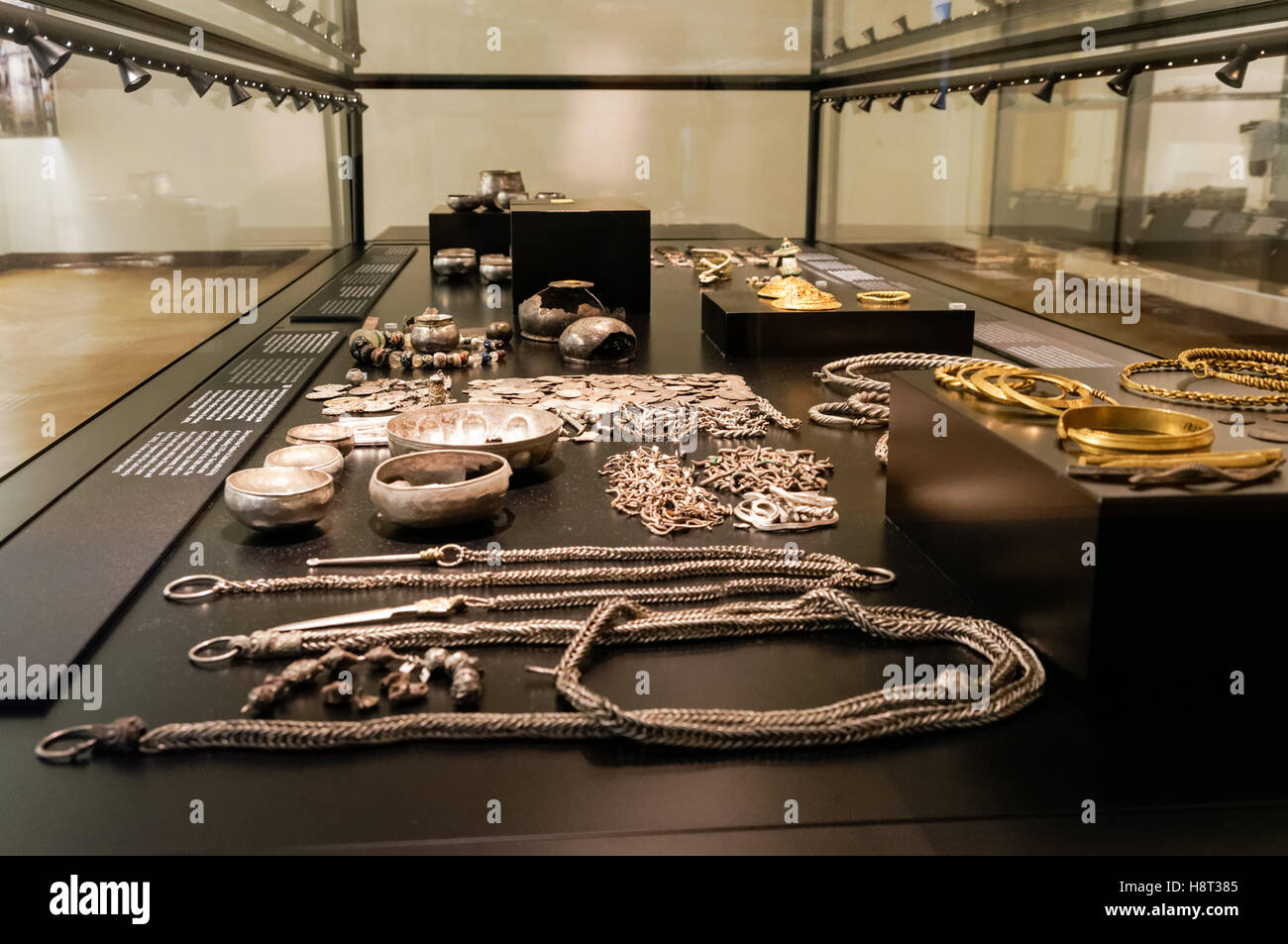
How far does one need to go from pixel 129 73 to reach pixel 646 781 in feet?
9.32

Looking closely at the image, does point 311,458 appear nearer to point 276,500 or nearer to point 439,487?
point 276,500

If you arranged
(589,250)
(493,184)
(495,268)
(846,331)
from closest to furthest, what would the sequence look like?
(846,331), (589,250), (495,268), (493,184)

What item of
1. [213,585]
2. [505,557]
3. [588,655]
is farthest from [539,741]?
[213,585]

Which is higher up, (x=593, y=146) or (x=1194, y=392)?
(x=593, y=146)

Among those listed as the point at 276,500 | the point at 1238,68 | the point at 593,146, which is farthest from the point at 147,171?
the point at 593,146

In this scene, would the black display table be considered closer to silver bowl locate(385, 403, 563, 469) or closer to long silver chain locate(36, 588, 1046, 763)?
long silver chain locate(36, 588, 1046, 763)

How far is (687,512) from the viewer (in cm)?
219

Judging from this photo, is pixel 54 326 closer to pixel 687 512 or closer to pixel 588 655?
pixel 687 512

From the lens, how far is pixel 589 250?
4734mm

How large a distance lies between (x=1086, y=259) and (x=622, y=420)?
214 centimetres

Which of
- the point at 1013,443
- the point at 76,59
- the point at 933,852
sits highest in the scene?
the point at 76,59

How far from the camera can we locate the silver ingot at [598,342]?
3715 mm

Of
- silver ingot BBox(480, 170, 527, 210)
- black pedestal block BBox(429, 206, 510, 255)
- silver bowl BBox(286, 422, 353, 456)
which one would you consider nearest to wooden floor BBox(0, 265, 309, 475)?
silver bowl BBox(286, 422, 353, 456)

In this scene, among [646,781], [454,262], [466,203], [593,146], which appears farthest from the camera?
[593,146]
